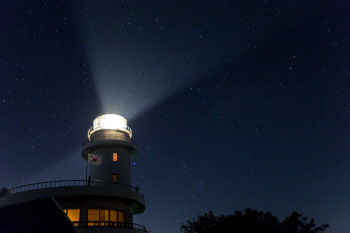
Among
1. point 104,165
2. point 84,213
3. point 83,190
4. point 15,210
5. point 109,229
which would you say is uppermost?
point 104,165

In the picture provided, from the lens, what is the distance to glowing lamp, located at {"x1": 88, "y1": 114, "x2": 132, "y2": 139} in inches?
1127

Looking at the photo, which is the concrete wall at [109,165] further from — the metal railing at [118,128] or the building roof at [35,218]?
the building roof at [35,218]

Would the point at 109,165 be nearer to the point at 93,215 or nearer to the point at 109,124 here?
the point at 109,124

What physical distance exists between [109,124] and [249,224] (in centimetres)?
1792

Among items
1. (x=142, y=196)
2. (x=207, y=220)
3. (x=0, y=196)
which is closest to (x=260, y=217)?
(x=207, y=220)

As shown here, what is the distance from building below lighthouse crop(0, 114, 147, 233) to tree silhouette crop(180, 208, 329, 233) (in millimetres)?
9083

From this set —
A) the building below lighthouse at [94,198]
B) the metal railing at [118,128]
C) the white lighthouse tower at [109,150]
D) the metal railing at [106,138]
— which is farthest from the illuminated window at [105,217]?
the metal railing at [118,128]

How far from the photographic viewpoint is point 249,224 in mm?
30359

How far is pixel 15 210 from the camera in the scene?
953cm

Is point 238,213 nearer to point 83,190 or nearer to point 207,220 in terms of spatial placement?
point 207,220

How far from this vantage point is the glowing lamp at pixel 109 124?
28.6 m

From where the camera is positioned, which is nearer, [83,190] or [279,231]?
[83,190]

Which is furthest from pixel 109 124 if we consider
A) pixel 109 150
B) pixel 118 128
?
pixel 109 150

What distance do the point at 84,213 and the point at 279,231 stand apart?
21470mm
